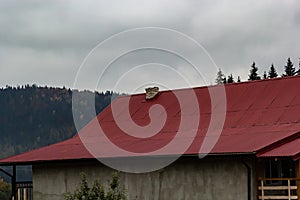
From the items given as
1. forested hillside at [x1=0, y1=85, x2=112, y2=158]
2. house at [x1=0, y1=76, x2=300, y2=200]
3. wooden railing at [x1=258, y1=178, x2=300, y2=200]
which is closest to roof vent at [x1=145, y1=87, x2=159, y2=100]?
house at [x1=0, y1=76, x2=300, y2=200]

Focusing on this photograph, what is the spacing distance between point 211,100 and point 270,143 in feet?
29.3

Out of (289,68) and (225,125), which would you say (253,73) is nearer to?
(289,68)

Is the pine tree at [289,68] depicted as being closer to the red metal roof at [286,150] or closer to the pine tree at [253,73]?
the pine tree at [253,73]

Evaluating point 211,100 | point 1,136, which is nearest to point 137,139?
Result: point 211,100

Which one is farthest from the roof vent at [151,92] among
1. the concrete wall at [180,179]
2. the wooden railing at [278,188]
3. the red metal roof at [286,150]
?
the red metal roof at [286,150]

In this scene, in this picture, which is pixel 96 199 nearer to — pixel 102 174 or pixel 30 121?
pixel 102 174

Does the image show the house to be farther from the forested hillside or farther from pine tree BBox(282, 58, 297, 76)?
the forested hillside

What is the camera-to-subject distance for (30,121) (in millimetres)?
144000

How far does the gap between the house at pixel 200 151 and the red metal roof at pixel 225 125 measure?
43 millimetres

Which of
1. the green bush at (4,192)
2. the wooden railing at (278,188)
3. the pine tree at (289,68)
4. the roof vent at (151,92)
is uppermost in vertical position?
the pine tree at (289,68)

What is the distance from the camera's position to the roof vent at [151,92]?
3736 cm

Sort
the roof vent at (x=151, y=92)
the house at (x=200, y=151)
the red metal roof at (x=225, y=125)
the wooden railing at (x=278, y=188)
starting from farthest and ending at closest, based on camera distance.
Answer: the roof vent at (x=151, y=92), the red metal roof at (x=225, y=125), the house at (x=200, y=151), the wooden railing at (x=278, y=188)

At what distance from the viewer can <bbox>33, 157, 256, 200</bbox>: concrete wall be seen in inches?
1071

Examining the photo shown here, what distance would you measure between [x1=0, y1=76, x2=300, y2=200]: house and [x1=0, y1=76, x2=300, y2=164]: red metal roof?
0.04 m
